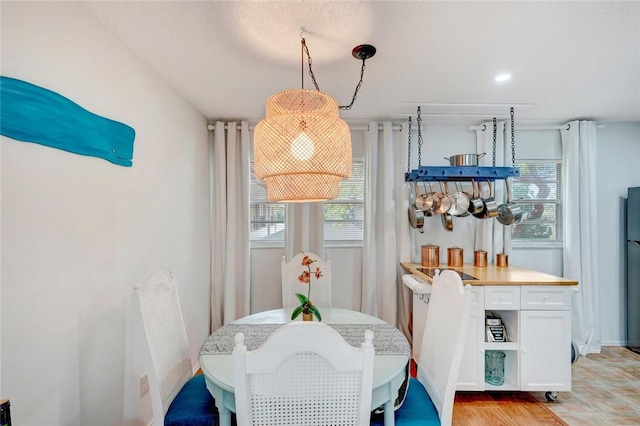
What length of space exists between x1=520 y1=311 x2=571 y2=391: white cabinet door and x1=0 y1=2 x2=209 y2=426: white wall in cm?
271

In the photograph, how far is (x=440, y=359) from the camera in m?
1.39

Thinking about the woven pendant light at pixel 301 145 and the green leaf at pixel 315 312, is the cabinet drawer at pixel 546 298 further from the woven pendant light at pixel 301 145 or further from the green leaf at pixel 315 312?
the woven pendant light at pixel 301 145

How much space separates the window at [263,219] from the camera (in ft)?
10.3

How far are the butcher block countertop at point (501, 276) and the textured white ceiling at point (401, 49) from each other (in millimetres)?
1489

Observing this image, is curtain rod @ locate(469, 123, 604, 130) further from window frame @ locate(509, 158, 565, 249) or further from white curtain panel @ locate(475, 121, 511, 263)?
window frame @ locate(509, 158, 565, 249)

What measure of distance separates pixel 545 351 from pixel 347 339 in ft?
5.45

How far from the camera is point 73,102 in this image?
1296 mm

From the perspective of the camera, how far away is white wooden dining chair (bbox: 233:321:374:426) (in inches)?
34.1

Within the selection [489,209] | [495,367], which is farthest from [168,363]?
[489,209]

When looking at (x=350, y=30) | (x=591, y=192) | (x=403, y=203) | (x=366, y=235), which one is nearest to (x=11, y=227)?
(x=350, y=30)

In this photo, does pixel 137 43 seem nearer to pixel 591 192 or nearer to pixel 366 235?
pixel 366 235

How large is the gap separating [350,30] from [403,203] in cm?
189

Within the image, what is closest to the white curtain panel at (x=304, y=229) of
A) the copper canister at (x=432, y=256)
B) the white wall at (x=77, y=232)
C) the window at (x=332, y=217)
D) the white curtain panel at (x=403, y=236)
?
the window at (x=332, y=217)

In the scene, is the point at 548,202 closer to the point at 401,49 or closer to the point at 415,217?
the point at 415,217
